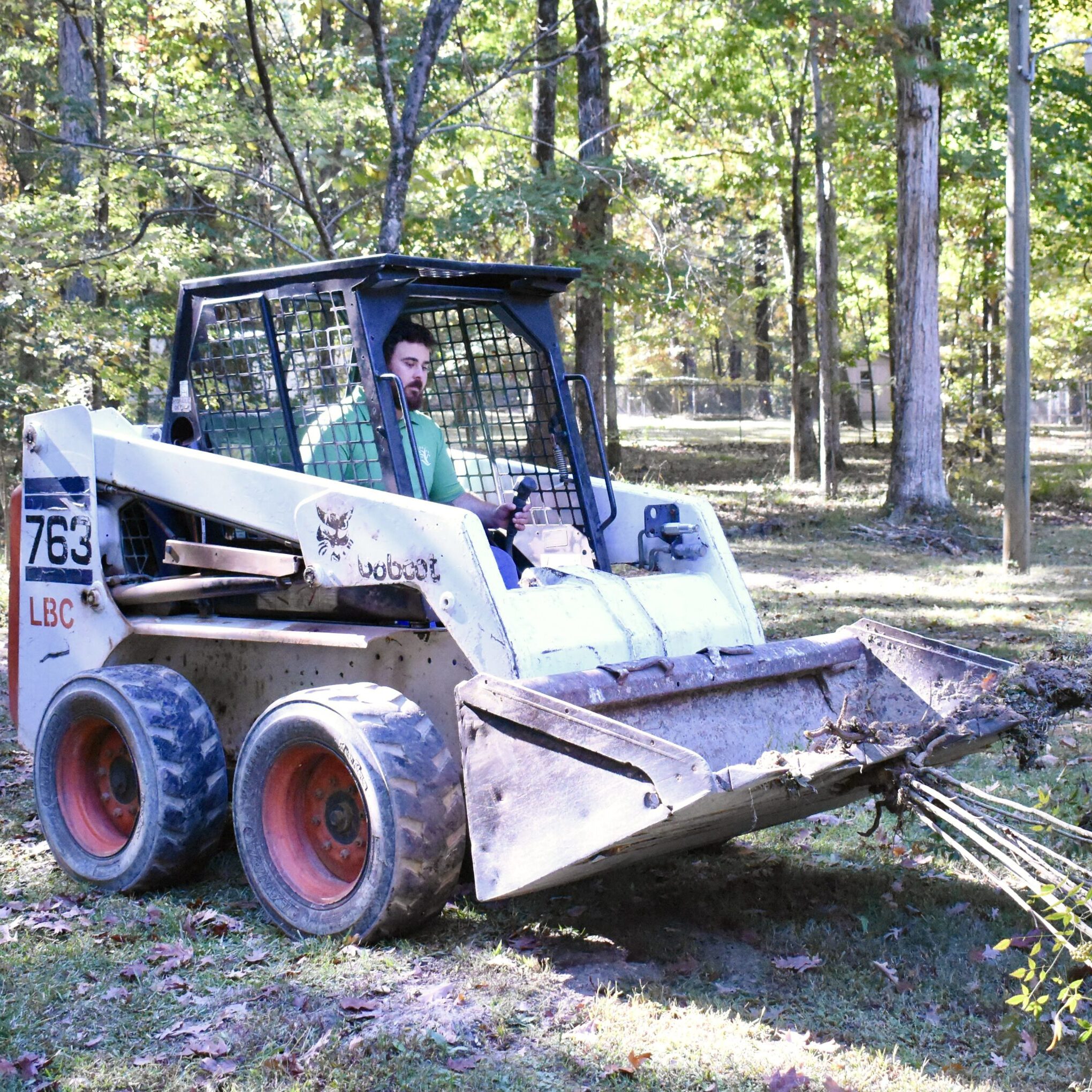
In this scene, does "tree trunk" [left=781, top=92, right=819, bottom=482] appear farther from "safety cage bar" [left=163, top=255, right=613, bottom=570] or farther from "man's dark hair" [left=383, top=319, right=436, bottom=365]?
"man's dark hair" [left=383, top=319, right=436, bottom=365]

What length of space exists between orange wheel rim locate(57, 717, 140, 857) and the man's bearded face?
6.16 ft

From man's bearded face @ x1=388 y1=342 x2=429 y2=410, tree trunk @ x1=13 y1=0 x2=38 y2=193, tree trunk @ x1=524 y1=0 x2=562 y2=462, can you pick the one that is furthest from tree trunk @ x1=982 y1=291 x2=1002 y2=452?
man's bearded face @ x1=388 y1=342 x2=429 y2=410

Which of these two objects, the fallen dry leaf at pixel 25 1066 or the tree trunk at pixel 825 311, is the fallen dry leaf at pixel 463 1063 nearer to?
the fallen dry leaf at pixel 25 1066

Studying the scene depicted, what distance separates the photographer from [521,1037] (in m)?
3.89

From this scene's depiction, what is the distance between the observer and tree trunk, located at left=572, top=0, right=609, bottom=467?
572 inches

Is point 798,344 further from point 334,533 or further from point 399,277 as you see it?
point 334,533

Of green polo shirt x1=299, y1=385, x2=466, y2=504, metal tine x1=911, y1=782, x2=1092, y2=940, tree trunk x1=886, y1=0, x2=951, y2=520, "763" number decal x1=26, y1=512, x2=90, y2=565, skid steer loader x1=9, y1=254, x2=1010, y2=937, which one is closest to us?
metal tine x1=911, y1=782, x2=1092, y2=940

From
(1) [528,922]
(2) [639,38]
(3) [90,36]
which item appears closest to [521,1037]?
(1) [528,922]

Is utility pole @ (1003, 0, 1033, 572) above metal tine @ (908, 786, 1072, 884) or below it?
above

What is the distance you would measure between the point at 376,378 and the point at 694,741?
1.86 meters

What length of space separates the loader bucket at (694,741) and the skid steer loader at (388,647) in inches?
0.5

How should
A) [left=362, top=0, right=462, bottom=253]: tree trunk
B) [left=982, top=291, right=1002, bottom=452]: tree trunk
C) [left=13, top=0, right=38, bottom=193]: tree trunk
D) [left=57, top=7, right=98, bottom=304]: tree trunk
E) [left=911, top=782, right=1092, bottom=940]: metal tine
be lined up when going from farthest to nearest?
[left=982, top=291, right=1002, bottom=452]: tree trunk → [left=13, top=0, right=38, bottom=193]: tree trunk → [left=57, top=7, right=98, bottom=304]: tree trunk → [left=362, top=0, right=462, bottom=253]: tree trunk → [left=911, top=782, right=1092, bottom=940]: metal tine

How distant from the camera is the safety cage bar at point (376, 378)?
520cm

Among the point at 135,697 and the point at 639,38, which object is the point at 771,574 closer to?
the point at 639,38
